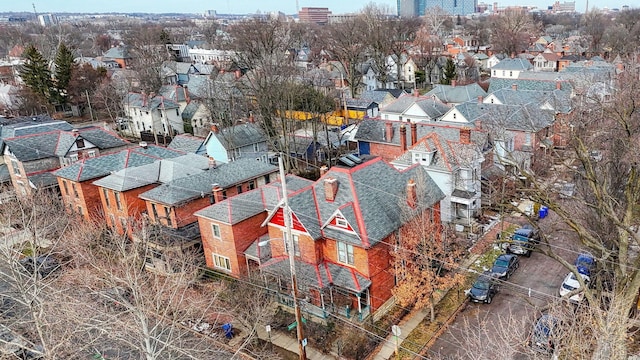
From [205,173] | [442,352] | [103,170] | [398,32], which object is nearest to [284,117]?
[205,173]

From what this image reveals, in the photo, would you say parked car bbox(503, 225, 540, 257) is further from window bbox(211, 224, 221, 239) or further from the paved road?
window bbox(211, 224, 221, 239)

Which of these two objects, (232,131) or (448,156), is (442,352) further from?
(232,131)

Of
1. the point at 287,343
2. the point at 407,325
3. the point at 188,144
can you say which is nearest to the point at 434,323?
the point at 407,325

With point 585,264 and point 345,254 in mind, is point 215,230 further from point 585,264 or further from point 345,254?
point 585,264

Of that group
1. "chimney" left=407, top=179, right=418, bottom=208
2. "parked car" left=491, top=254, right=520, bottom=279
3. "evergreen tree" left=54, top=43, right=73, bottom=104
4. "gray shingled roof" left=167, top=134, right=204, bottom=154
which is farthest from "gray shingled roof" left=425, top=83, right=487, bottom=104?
"evergreen tree" left=54, top=43, right=73, bottom=104

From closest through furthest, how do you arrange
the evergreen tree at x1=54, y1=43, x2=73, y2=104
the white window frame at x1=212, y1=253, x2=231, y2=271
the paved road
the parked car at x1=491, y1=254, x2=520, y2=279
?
the paved road < the parked car at x1=491, y1=254, x2=520, y2=279 < the white window frame at x1=212, y1=253, x2=231, y2=271 < the evergreen tree at x1=54, y1=43, x2=73, y2=104

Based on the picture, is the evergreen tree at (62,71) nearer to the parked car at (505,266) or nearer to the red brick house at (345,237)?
the red brick house at (345,237)
